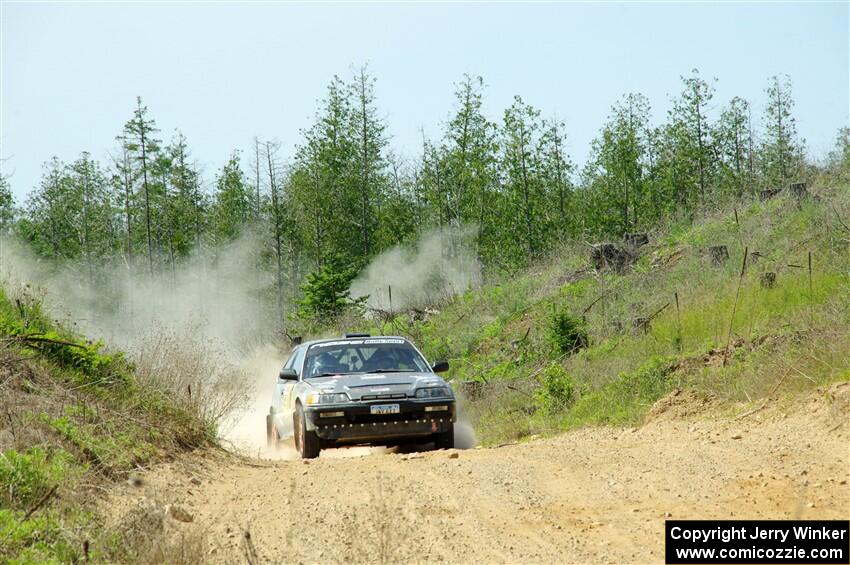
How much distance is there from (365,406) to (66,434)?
411 cm

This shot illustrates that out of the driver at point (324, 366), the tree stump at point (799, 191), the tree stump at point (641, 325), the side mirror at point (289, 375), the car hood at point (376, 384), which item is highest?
the tree stump at point (799, 191)

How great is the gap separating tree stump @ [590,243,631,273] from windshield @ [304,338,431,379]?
614 inches

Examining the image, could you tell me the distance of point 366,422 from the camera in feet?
40.7

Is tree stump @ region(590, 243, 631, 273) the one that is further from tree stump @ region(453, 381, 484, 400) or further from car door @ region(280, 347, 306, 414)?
car door @ region(280, 347, 306, 414)

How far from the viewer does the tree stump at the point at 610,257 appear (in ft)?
95.1

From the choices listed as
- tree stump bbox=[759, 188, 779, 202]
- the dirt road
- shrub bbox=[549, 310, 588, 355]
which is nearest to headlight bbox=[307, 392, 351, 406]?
the dirt road

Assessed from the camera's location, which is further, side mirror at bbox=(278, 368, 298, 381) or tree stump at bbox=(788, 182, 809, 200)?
tree stump at bbox=(788, 182, 809, 200)

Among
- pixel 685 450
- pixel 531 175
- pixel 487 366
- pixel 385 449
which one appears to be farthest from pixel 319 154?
pixel 685 450

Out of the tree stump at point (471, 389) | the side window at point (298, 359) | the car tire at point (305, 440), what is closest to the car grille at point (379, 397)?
the car tire at point (305, 440)

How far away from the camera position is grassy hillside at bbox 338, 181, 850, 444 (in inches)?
548

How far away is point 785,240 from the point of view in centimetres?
2291

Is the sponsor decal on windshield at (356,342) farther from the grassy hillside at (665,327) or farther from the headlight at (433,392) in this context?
the grassy hillside at (665,327)

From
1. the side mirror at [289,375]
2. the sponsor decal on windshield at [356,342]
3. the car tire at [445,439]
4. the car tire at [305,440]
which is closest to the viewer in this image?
the car tire at [305,440]

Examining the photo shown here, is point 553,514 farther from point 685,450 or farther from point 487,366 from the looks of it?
point 487,366
